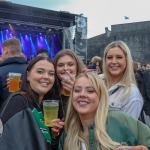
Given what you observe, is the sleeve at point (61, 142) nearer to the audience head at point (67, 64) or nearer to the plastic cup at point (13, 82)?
the audience head at point (67, 64)

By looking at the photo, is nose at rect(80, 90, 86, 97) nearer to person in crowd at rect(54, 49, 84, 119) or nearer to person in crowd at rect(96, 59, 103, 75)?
person in crowd at rect(54, 49, 84, 119)

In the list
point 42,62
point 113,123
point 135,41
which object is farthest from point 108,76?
point 135,41

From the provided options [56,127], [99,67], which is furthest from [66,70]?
[99,67]

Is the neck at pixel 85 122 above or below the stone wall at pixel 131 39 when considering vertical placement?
below

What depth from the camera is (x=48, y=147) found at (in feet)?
6.40

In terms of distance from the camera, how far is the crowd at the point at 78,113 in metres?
1.88

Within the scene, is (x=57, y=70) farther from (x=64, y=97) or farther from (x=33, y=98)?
(x=33, y=98)

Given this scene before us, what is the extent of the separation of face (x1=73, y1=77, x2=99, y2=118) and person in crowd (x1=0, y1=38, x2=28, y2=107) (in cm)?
170

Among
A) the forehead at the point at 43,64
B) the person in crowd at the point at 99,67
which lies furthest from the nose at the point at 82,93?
the person in crowd at the point at 99,67

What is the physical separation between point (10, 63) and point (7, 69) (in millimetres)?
145

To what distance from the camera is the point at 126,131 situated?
2020 mm

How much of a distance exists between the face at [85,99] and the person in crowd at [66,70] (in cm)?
58

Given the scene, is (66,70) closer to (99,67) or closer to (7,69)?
(7,69)

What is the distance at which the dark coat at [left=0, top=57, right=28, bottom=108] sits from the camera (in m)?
3.70
